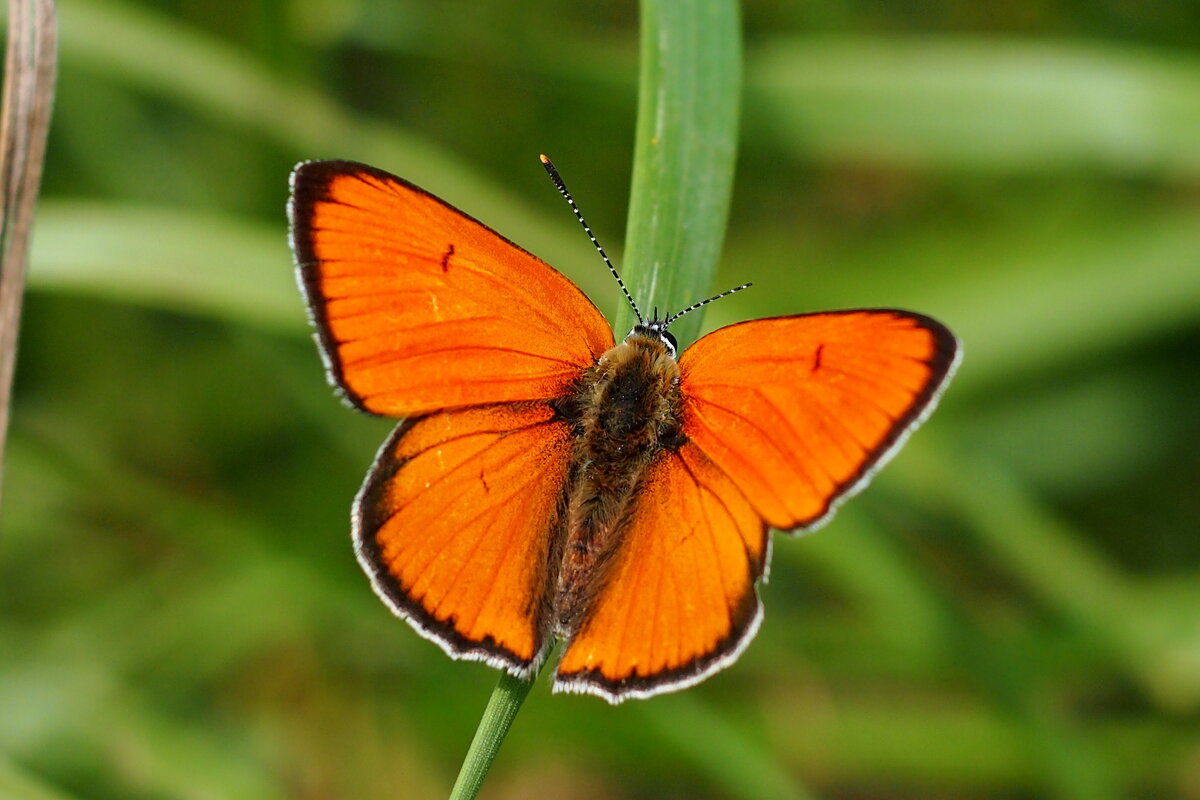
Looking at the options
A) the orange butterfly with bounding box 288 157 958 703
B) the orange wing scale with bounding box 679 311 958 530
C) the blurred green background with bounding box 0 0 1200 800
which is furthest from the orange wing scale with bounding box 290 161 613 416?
the blurred green background with bounding box 0 0 1200 800

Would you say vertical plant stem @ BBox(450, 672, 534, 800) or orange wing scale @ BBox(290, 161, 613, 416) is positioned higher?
orange wing scale @ BBox(290, 161, 613, 416)

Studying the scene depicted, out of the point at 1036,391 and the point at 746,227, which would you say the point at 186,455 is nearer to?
the point at 746,227

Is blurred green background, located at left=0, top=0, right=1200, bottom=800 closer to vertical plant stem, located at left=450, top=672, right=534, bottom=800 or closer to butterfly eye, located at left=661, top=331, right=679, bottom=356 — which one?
butterfly eye, located at left=661, top=331, right=679, bottom=356

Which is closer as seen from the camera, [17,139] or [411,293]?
[17,139]

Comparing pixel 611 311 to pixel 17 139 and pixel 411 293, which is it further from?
pixel 17 139

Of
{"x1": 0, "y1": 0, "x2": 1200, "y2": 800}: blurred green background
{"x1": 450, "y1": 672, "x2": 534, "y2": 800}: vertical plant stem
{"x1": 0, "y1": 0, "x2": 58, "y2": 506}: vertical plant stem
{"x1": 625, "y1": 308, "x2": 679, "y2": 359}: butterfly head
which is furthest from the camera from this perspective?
{"x1": 0, "y1": 0, "x2": 1200, "y2": 800}: blurred green background

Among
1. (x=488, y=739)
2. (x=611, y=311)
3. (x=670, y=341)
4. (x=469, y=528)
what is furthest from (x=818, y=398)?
(x=611, y=311)
